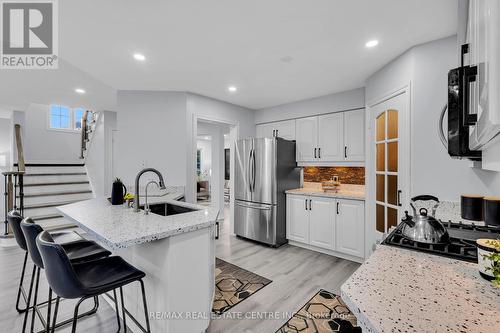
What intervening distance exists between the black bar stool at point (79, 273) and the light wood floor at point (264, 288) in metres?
0.77

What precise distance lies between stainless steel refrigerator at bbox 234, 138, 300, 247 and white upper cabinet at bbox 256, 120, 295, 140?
10.6 inches

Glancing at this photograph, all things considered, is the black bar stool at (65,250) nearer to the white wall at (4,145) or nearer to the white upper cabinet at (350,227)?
the white upper cabinet at (350,227)

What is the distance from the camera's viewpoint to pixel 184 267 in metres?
1.57

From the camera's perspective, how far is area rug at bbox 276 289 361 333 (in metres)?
1.85

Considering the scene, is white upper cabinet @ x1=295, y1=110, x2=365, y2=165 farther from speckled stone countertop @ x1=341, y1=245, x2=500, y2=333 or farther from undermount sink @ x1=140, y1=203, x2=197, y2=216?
speckled stone countertop @ x1=341, y1=245, x2=500, y2=333

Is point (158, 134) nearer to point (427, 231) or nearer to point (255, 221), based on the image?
point (255, 221)

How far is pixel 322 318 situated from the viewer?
1976mm

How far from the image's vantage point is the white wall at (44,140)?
231 inches

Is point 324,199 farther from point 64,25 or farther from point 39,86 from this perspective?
point 39,86

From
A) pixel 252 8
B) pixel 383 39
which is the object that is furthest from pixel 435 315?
pixel 383 39

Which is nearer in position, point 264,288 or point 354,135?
point 264,288

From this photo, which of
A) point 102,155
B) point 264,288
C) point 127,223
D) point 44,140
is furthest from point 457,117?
point 44,140

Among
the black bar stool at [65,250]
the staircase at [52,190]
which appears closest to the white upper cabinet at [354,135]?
the black bar stool at [65,250]

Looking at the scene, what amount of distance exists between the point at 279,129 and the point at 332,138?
1037 millimetres
